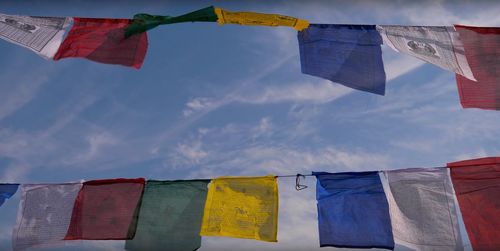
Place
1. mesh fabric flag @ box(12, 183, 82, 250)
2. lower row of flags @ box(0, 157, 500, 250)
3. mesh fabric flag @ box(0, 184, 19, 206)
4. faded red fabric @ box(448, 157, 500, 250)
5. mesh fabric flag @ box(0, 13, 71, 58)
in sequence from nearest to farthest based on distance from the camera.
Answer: faded red fabric @ box(448, 157, 500, 250) < lower row of flags @ box(0, 157, 500, 250) < mesh fabric flag @ box(0, 13, 71, 58) < mesh fabric flag @ box(12, 183, 82, 250) < mesh fabric flag @ box(0, 184, 19, 206)

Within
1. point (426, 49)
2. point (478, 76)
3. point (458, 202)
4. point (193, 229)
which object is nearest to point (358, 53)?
point (426, 49)

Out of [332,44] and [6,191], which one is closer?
[332,44]

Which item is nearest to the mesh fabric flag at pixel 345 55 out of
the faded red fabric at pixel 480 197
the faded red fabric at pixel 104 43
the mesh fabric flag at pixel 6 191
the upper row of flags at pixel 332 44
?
the upper row of flags at pixel 332 44

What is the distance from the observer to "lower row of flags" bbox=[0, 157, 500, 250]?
235 inches

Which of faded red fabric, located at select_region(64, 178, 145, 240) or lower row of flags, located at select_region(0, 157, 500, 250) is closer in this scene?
lower row of flags, located at select_region(0, 157, 500, 250)

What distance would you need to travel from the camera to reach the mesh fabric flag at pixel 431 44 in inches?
251

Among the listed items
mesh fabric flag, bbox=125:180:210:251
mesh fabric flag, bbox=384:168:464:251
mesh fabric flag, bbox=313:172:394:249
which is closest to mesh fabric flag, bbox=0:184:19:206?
mesh fabric flag, bbox=125:180:210:251

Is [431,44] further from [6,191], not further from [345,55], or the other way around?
[6,191]

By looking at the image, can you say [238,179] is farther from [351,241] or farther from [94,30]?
[94,30]

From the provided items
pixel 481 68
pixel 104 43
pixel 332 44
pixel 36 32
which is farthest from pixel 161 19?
pixel 481 68

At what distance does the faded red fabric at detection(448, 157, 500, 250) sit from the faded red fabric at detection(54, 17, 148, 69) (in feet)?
14.6

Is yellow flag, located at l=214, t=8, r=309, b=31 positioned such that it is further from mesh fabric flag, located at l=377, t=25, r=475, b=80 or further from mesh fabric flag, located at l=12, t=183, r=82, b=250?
mesh fabric flag, located at l=12, t=183, r=82, b=250

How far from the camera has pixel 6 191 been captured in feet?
22.7

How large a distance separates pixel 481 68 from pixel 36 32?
19.9 feet
